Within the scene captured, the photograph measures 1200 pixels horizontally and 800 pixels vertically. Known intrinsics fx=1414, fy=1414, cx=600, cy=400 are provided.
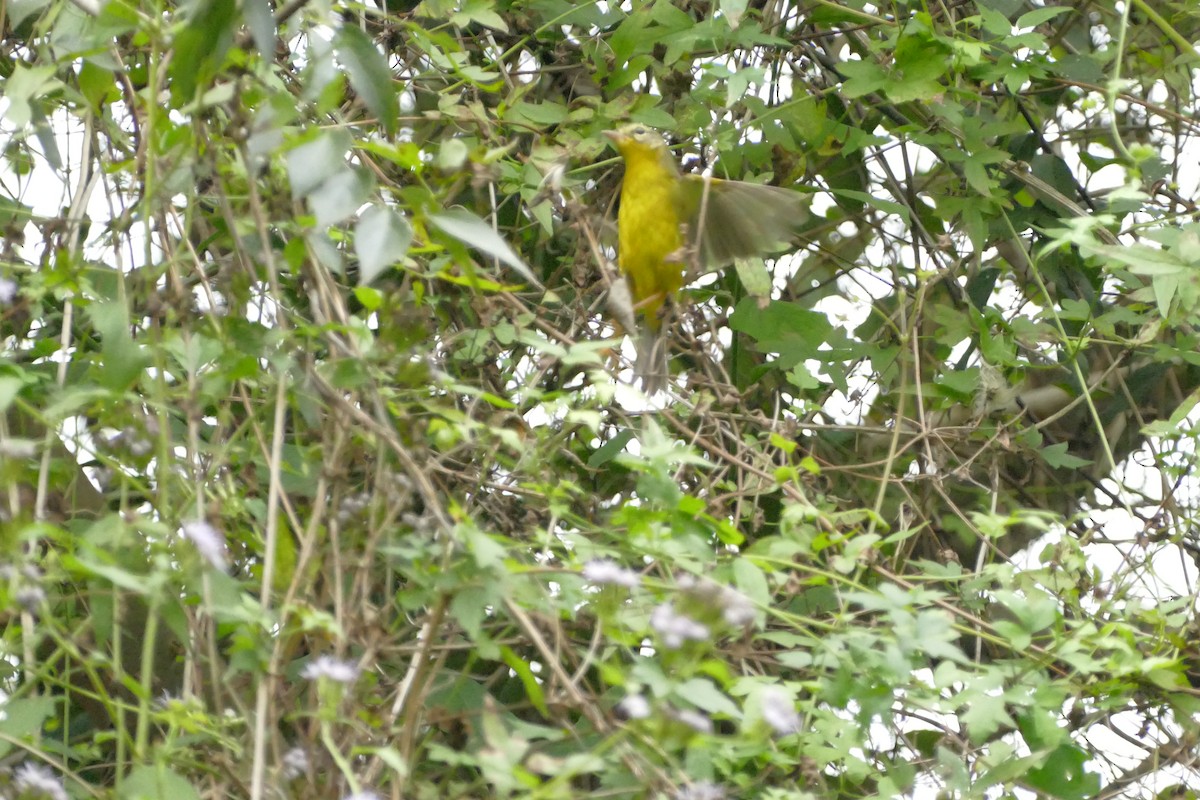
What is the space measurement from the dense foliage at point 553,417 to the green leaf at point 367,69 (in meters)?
0.01

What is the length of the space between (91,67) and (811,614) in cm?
152

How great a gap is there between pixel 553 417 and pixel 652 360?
0.69 metres

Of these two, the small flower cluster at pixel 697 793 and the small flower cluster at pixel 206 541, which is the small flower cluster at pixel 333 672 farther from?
the small flower cluster at pixel 697 793

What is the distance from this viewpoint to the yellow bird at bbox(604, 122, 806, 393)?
2.86 meters

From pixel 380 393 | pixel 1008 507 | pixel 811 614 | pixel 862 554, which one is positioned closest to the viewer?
pixel 380 393

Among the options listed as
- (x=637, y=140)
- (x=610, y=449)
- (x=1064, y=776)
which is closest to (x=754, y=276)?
(x=637, y=140)

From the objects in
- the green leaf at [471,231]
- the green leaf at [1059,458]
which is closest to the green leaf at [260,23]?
the green leaf at [471,231]

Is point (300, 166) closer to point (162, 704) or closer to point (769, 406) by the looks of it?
point (162, 704)

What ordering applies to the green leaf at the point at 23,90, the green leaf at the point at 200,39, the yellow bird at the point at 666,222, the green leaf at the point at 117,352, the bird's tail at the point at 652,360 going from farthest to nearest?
the yellow bird at the point at 666,222 < the bird's tail at the point at 652,360 < the green leaf at the point at 23,90 < the green leaf at the point at 117,352 < the green leaf at the point at 200,39

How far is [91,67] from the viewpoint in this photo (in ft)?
5.81

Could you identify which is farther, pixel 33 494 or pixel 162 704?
pixel 33 494

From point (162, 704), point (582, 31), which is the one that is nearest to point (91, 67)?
point (162, 704)

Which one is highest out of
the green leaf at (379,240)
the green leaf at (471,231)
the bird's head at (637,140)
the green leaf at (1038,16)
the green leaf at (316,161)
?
the green leaf at (1038,16)

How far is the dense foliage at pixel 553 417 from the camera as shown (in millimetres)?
1457
